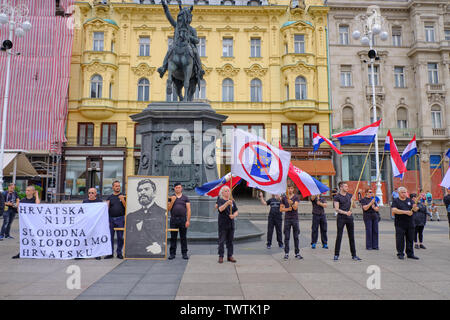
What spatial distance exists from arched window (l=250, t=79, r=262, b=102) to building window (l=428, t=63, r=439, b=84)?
16313mm

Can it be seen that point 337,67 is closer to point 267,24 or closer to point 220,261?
point 267,24

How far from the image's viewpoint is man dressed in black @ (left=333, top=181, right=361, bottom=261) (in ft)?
25.3

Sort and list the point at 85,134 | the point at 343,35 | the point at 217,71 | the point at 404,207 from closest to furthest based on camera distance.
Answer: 1. the point at 404,207
2. the point at 85,134
3. the point at 217,71
4. the point at 343,35

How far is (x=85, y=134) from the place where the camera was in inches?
1259

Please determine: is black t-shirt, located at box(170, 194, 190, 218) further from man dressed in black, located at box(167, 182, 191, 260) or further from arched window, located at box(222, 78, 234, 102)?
arched window, located at box(222, 78, 234, 102)

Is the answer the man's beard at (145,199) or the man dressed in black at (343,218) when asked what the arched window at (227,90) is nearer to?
the man dressed in black at (343,218)

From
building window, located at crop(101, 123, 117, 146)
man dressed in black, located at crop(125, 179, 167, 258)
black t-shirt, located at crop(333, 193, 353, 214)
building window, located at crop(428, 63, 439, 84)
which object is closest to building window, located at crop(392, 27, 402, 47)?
building window, located at crop(428, 63, 439, 84)

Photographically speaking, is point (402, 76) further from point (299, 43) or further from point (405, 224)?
point (405, 224)

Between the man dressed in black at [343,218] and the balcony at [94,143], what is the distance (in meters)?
26.0

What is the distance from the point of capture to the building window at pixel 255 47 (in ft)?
111

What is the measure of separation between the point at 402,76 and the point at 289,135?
12875 mm

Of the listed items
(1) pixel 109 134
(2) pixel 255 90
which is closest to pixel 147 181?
(1) pixel 109 134
